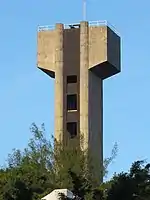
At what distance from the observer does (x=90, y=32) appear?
8481cm

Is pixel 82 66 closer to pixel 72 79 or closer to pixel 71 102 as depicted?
pixel 72 79

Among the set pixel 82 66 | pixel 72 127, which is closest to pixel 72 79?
pixel 82 66

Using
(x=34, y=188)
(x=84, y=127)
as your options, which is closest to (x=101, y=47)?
(x=84, y=127)

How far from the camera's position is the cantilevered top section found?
274 feet

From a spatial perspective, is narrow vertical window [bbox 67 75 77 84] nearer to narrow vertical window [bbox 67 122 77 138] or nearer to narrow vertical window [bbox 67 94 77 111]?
narrow vertical window [bbox 67 94 77 111]

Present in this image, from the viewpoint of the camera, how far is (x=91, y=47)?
276 ft

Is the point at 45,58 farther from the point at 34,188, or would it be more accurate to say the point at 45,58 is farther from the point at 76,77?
the point at 34,188

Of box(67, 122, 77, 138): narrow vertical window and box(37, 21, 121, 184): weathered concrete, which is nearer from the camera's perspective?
box(37, 21, 121, 184): weathered concrete

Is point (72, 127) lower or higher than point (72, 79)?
lower

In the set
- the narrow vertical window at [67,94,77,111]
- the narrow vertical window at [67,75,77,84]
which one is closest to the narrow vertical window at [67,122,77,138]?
the narrow vertical window at [67,94,77,111]

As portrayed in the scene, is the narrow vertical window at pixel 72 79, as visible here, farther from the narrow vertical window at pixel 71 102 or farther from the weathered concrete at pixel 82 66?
the narrow vertical window at pixel 71 102

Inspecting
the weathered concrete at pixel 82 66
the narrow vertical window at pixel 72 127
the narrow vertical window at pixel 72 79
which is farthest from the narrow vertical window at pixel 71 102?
the narrow vertical window at pixel 72 127

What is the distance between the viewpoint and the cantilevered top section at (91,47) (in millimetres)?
83625

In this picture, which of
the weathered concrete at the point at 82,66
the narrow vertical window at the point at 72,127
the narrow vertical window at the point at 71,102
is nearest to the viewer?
the weathered concrete at the point at 82,66
